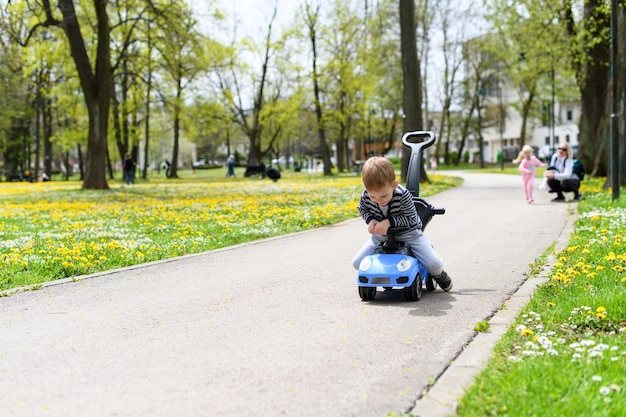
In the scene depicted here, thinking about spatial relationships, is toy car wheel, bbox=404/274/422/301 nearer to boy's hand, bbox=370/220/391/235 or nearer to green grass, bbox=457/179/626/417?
boy's hand, bbox=370/220/391/235

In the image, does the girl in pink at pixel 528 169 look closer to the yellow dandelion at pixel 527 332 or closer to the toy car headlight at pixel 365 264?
the toy car headlight at pixel 365 264

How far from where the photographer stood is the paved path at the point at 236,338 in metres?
3.76

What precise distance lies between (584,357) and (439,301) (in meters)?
2.28

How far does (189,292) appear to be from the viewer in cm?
698

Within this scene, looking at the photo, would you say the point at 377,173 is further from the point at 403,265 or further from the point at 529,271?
the point at 529,271

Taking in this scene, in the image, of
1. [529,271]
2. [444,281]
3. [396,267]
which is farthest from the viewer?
[529,271]

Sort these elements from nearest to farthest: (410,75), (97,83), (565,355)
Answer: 1. (565,355)
2. (410,75)
3. (97,83)

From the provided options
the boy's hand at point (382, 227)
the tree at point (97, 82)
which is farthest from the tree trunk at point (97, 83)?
the boy's hand at point (382, 227)

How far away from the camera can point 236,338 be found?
505cm

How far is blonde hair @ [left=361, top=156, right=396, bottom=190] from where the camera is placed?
19.0 ft

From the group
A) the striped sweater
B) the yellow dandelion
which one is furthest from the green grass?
the striped sweater

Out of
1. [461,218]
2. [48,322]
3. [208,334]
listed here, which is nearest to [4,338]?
[48,322]

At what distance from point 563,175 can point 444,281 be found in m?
12.2

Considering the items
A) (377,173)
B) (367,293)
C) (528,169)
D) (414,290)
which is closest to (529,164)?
(528,169)
